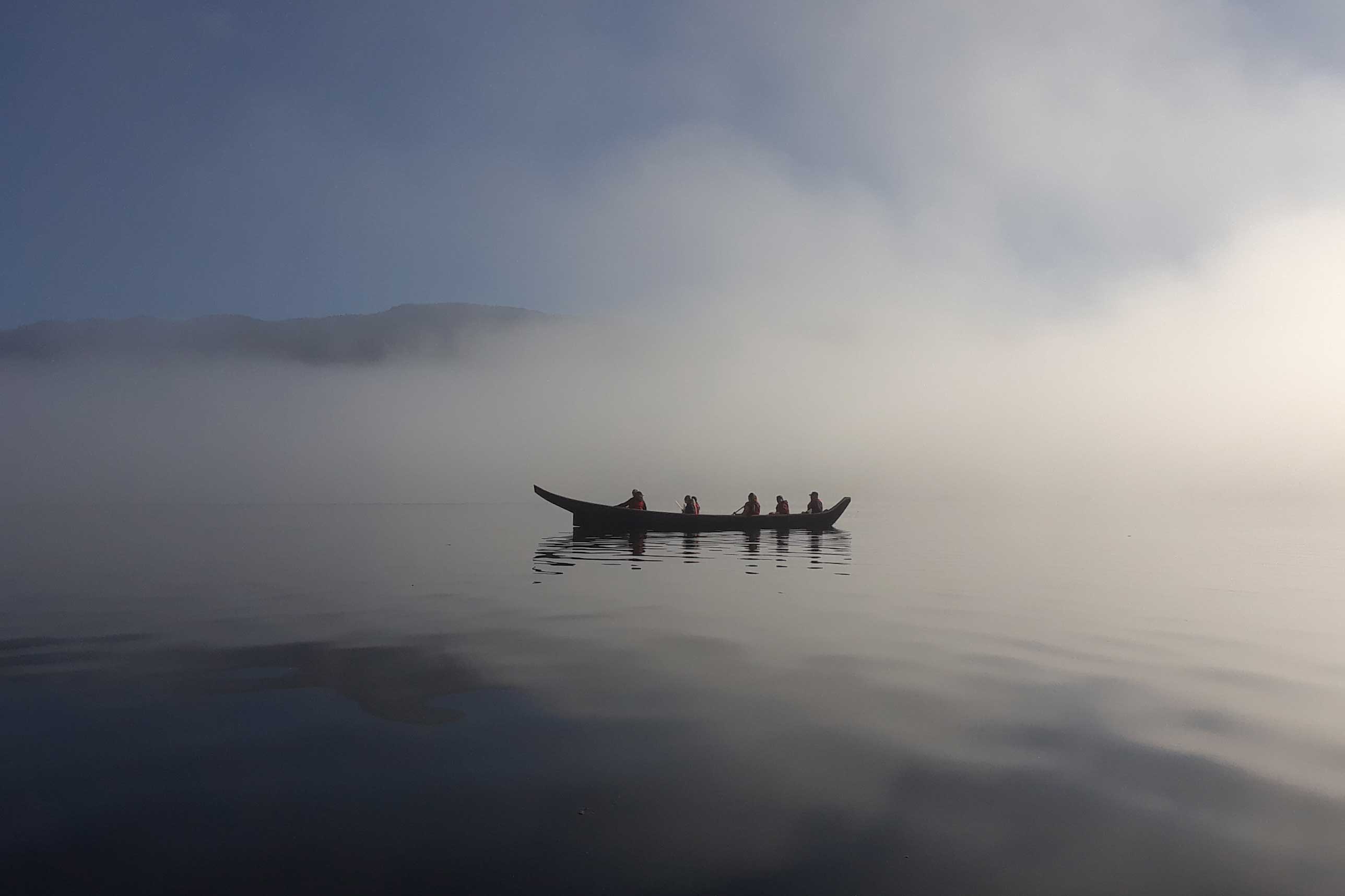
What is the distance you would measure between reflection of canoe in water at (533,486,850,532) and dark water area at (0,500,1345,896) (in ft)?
64.0

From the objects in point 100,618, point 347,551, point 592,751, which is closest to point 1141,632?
point 592,751

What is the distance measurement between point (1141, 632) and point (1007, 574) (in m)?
11.7

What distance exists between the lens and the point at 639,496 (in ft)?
131

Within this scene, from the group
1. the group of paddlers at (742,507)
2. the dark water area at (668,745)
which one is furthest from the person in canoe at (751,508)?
the dark water area at (668,745)

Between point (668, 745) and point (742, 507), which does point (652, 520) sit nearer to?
point (742, 507)

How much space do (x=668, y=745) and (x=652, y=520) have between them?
1238 inches

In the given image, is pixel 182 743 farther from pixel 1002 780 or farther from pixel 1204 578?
pixel 1204 578

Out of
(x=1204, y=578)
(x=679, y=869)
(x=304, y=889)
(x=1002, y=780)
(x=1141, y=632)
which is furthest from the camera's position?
(x=1204, y=578)

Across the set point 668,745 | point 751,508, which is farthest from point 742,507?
point 668,745

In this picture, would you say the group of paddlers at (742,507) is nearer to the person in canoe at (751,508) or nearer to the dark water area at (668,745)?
the person in canoe at (751,508)

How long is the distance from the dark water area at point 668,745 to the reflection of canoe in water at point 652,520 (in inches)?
768

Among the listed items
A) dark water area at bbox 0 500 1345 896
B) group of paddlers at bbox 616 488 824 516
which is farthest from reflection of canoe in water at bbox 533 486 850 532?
dark water area at bbox 0 500 1345 896

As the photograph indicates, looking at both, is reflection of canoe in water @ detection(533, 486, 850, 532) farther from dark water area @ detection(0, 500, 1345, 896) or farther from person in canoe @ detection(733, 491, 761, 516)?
dark water area @ detection(0, 500, 1345, 896)

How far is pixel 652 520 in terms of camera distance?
129ft
